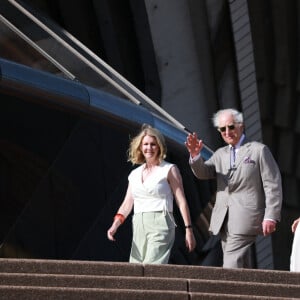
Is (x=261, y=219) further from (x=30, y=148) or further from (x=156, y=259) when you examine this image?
(x=30, y=148)

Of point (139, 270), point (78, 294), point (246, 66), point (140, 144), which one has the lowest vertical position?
point (78, 294)

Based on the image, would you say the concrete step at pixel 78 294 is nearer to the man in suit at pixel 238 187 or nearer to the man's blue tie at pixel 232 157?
the man in suit at pixel 238 187

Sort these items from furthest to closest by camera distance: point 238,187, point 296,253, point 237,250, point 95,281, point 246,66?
point 246,66, point 238,187, point 237,250, point 296,253, point 95,281

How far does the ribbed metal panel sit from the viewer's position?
25891mm

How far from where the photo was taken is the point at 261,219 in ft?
37.3

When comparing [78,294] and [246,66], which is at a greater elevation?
[246,66]

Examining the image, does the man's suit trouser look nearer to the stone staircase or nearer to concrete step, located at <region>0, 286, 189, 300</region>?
the stone staircase

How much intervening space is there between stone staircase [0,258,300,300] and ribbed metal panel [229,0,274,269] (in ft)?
51.4

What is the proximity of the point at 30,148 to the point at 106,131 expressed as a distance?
99cm

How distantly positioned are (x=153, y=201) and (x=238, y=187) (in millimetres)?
605

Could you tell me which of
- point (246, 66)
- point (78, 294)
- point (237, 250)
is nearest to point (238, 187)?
point (237, 250)

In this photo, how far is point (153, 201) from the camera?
1146 centimetres

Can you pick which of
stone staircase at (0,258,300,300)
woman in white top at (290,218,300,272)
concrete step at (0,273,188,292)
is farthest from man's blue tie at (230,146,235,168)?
concrete step at (0,273,188,292)

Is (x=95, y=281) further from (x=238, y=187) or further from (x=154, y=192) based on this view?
(x=238, y=187)
